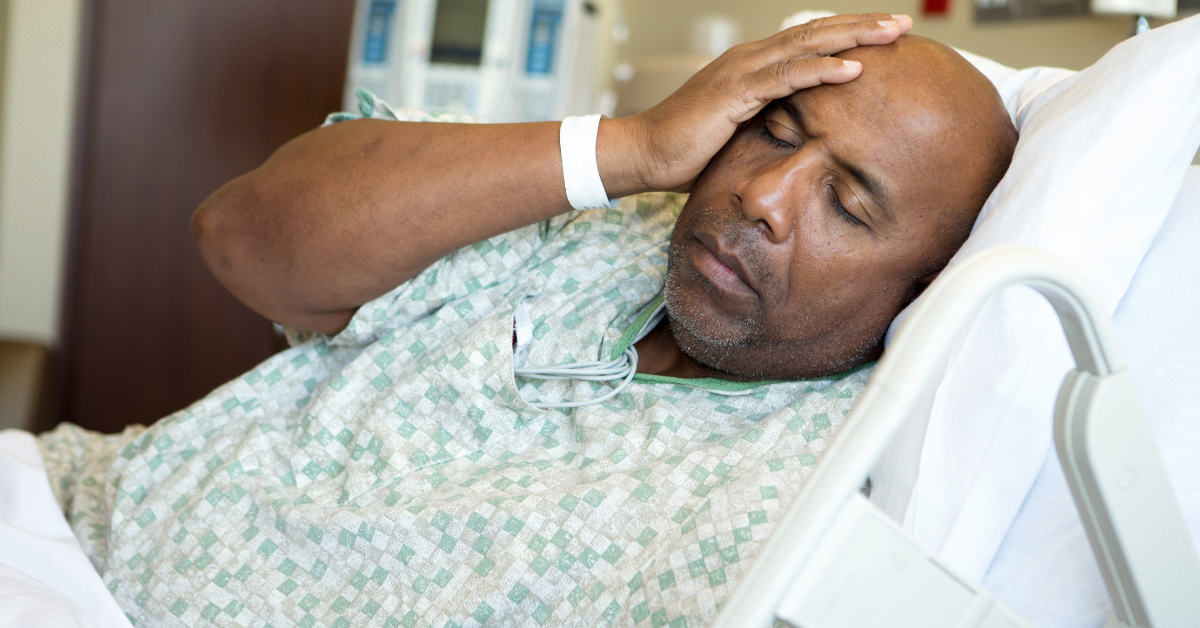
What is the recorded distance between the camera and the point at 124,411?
2775 mm

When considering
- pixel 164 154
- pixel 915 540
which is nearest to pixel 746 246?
pixel 915 540

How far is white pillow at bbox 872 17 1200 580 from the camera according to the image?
79cm

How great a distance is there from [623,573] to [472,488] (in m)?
0.22

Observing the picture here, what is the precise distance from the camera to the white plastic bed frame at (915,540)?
45cm

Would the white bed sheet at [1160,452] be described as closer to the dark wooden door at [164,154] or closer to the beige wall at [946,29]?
the beige wall at [946,29]

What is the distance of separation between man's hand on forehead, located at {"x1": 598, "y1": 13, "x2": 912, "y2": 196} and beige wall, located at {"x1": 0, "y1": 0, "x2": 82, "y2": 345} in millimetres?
2332

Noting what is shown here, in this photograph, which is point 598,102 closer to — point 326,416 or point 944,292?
point 326,416

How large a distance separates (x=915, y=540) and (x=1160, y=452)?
0.41 meters

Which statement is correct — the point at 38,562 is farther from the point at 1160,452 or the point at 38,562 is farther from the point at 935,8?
the point at 935,8

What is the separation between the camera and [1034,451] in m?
0.79

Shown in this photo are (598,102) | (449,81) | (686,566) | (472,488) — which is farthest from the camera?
(598,102)

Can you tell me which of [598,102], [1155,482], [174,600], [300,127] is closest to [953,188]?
[1155,482]

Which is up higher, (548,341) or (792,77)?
(792,77)

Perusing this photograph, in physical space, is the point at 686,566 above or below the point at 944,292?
below
